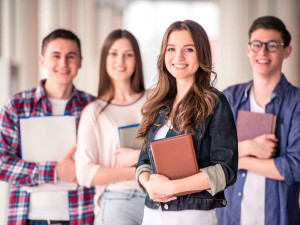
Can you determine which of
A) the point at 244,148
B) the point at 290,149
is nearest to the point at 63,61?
the point at 244,148

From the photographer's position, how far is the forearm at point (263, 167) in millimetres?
1875

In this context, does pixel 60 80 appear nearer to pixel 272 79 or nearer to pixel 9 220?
pixel 9 220

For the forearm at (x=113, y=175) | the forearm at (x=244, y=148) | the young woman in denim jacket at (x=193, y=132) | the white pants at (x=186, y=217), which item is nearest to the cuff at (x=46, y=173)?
the forearm at (x=113, y=175)

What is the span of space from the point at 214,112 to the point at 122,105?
84 centimetres

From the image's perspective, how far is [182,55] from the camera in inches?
51.4

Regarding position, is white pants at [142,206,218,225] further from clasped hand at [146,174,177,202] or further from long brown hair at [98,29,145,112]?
long brown hair at [98,29,145,112]

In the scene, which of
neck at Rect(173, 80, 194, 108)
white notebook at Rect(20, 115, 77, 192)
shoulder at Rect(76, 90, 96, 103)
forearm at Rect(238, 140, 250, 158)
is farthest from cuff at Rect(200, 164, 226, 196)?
shoulder at Rect(76, 90, 96, 103)

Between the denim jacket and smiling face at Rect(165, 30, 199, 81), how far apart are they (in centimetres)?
15

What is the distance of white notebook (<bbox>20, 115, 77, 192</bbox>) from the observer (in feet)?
6.67

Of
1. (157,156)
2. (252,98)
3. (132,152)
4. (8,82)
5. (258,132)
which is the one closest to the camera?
(157,156)

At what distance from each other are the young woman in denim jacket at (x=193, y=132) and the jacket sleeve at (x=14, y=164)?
807mm

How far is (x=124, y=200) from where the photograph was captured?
1848 millimetres

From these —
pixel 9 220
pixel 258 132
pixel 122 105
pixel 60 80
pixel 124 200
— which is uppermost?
pixel 60 80

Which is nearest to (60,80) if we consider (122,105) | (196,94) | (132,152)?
(122,105)
